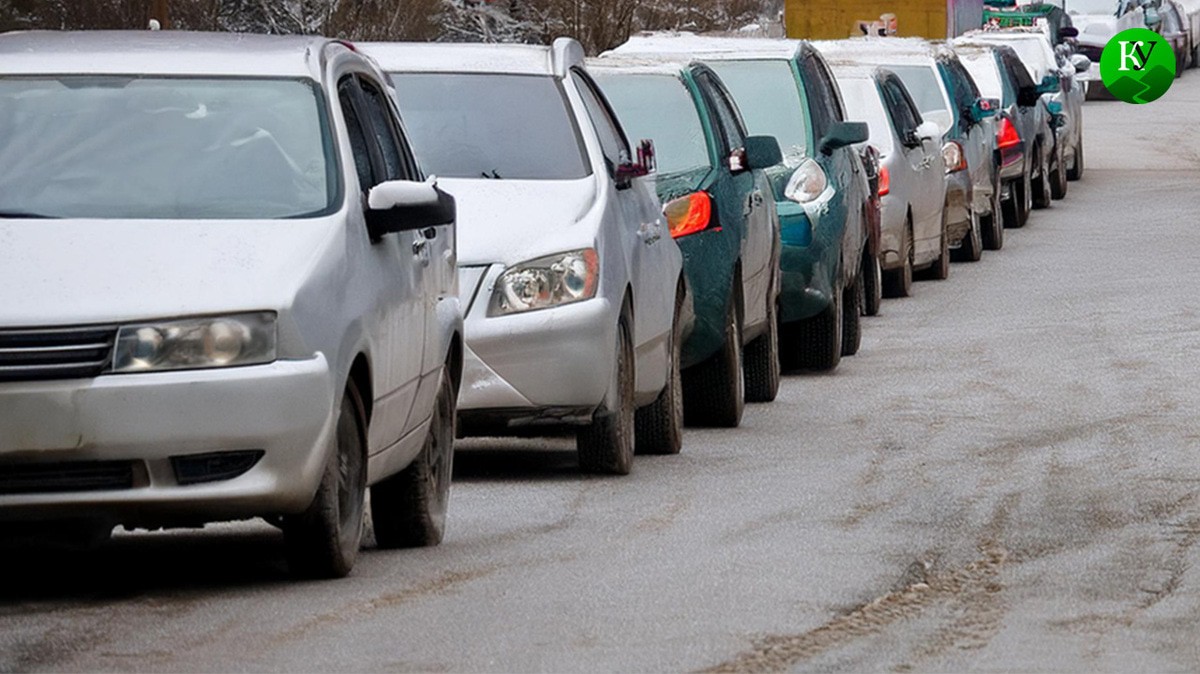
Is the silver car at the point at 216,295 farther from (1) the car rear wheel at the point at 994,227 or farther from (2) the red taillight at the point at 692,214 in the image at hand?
(1) the car rear wheel at the point at 994,227

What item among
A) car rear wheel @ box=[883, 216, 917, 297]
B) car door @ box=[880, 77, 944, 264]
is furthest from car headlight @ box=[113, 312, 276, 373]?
car rear wheel @ box=[883, 216, 917, 297]

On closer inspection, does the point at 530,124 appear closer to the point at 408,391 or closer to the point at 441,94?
the point at 441,94

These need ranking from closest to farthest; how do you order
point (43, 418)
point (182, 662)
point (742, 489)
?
point (182, 662)
point (43, 418)
point (742, 489)

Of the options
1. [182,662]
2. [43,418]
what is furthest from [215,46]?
[182,662]

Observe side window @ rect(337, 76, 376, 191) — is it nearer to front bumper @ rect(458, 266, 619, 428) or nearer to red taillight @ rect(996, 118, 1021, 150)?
front bumper @ rect(458, 266, 619, 428)

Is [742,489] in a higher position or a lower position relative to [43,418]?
lower

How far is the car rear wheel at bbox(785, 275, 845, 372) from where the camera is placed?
1634cm

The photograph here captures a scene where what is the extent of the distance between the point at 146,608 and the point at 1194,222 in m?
22.5

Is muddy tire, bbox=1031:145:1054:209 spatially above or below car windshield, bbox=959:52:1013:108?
below

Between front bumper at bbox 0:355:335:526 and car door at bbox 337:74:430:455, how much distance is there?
601 mm

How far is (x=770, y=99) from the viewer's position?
17266 millimetres

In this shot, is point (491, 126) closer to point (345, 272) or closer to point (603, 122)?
point (603, 122)

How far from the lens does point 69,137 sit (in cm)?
866

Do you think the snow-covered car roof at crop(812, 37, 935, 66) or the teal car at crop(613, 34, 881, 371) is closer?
the teal car at crop(613, 34, 881, 371)
